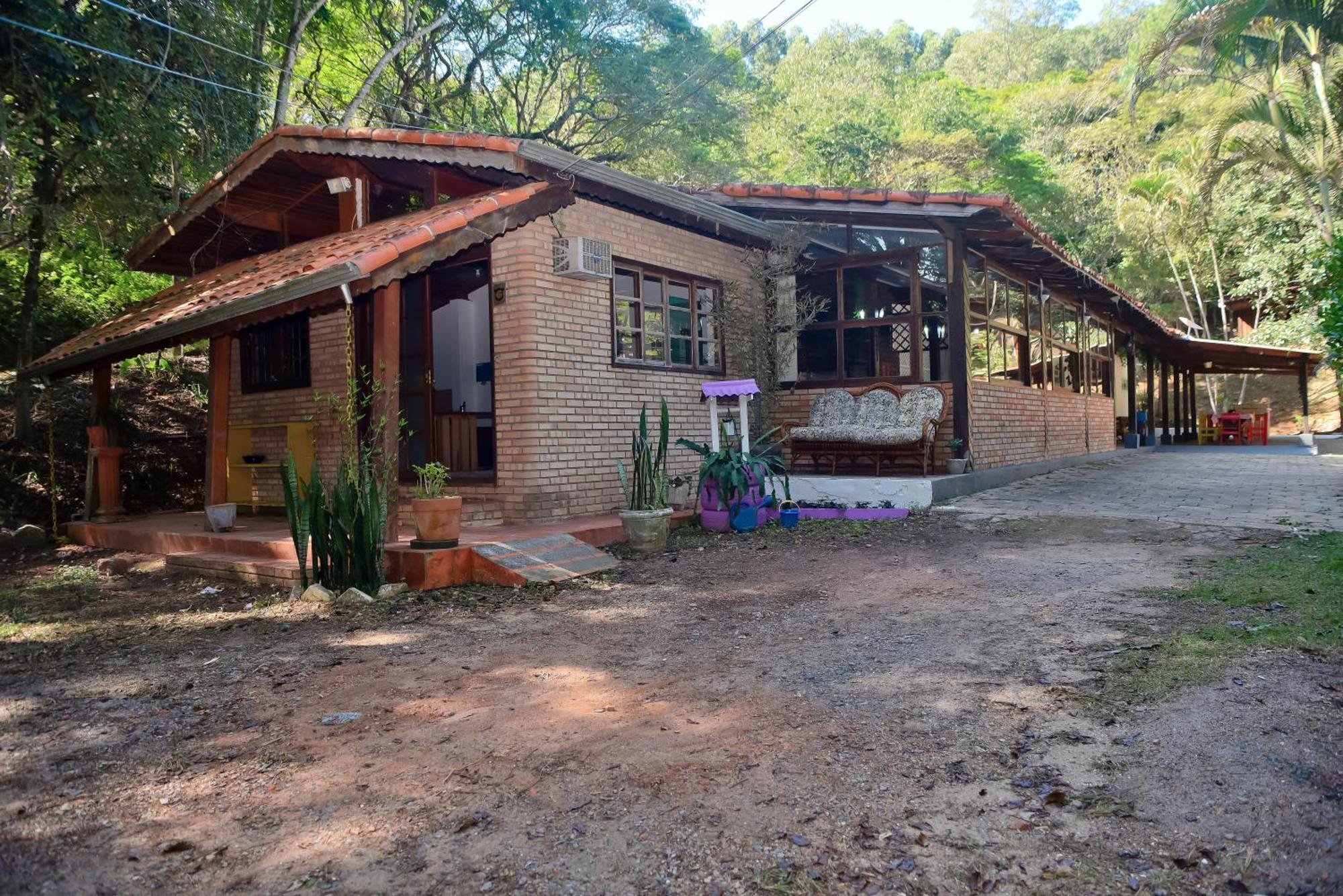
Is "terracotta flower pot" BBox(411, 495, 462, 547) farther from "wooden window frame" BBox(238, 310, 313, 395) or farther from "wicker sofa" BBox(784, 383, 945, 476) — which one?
"wicker sofa" BBox(784, 383, 945, 476)

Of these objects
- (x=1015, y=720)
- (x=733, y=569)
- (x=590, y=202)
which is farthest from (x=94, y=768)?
(x=590, y=202)

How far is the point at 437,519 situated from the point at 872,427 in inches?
236

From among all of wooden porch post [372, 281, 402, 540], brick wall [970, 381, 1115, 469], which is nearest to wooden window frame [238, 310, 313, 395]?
wooden porch post [372, 281, 402, 540]

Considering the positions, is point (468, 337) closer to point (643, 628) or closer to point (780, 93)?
point (643, 628)

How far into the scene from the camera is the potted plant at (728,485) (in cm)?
765

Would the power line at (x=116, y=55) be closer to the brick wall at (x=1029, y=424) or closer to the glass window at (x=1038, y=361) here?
the brick wall at (x=1029, y=424)

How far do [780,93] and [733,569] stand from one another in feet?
91.4

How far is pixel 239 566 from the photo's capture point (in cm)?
618

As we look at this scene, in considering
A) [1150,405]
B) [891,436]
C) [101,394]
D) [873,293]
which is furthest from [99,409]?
[1150,405]

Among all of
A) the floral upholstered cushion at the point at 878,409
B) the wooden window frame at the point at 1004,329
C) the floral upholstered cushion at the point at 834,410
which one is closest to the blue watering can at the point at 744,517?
the floral upholstered cushion at the point at 834,410

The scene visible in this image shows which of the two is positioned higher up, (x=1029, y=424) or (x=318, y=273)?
(x=318, y=273)

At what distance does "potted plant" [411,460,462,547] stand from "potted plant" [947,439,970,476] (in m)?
6.22

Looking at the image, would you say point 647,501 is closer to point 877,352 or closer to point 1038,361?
point 877,352

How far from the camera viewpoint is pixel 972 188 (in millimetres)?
24750
